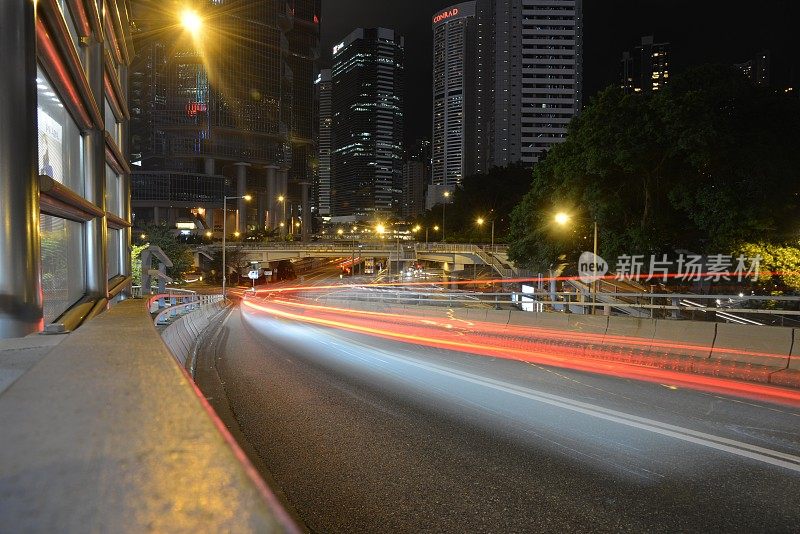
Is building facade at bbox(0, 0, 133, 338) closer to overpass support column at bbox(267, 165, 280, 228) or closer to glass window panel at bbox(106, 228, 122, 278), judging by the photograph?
glass window panel at bbox(106, 228, 122, 278)

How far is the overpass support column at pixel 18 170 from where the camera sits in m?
6.46

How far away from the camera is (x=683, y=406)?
880 centimetres

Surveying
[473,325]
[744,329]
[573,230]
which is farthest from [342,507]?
[573,230]

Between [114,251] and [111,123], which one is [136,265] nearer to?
[114,251]

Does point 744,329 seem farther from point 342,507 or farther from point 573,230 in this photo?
point 573,230

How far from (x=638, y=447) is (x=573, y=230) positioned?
112 feet

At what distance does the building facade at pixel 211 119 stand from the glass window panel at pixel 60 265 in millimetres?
131568

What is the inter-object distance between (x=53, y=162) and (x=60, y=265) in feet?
6.61

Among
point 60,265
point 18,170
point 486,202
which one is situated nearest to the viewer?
point 18,170

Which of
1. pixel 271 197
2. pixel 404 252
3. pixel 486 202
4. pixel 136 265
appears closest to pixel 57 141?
pixel 136 265

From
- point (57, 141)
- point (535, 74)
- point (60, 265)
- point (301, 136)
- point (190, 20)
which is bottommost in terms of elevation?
point (60, 265)

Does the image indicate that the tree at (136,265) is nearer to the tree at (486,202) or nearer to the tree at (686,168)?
the tree at (686,168)

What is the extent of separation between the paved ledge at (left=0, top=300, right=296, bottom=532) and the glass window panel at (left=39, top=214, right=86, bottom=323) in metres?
6.65

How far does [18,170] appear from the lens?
260 inches
